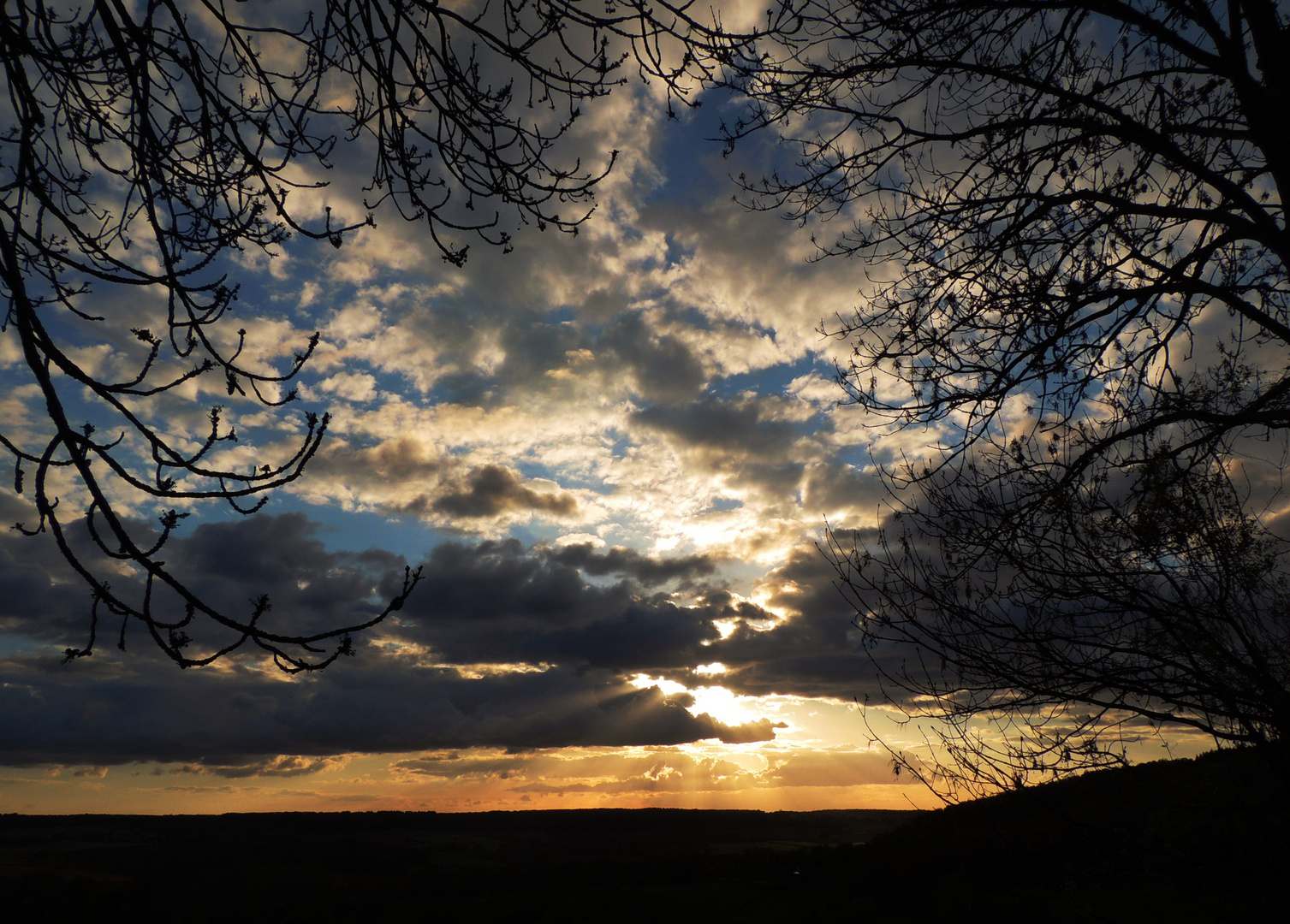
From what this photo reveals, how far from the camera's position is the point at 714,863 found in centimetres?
6881

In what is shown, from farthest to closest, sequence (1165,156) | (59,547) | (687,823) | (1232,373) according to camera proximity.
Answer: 1. (687,823)
2. (1232,373)
3. (1165,156)
4. (59,547)

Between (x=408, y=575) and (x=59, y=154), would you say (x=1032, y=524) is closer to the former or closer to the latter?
(x=408, y=575)

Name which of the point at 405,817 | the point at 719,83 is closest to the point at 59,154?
the point at 719,83

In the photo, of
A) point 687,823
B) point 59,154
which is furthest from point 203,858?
point 59,154

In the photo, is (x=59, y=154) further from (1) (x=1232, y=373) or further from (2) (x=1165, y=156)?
(1) (x=1232, y=373)

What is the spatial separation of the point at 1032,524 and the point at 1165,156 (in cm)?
255

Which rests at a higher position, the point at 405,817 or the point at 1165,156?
the point at 1165,156

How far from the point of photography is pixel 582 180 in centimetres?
330

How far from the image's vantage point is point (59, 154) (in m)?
3.44

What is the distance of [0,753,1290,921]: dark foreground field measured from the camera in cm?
422

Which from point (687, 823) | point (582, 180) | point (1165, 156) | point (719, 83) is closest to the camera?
point (582, 180)

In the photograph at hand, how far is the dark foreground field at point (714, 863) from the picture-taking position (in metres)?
4.22

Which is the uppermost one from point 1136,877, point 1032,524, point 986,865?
point 1032,524

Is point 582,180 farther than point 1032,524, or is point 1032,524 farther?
point 1032,524
